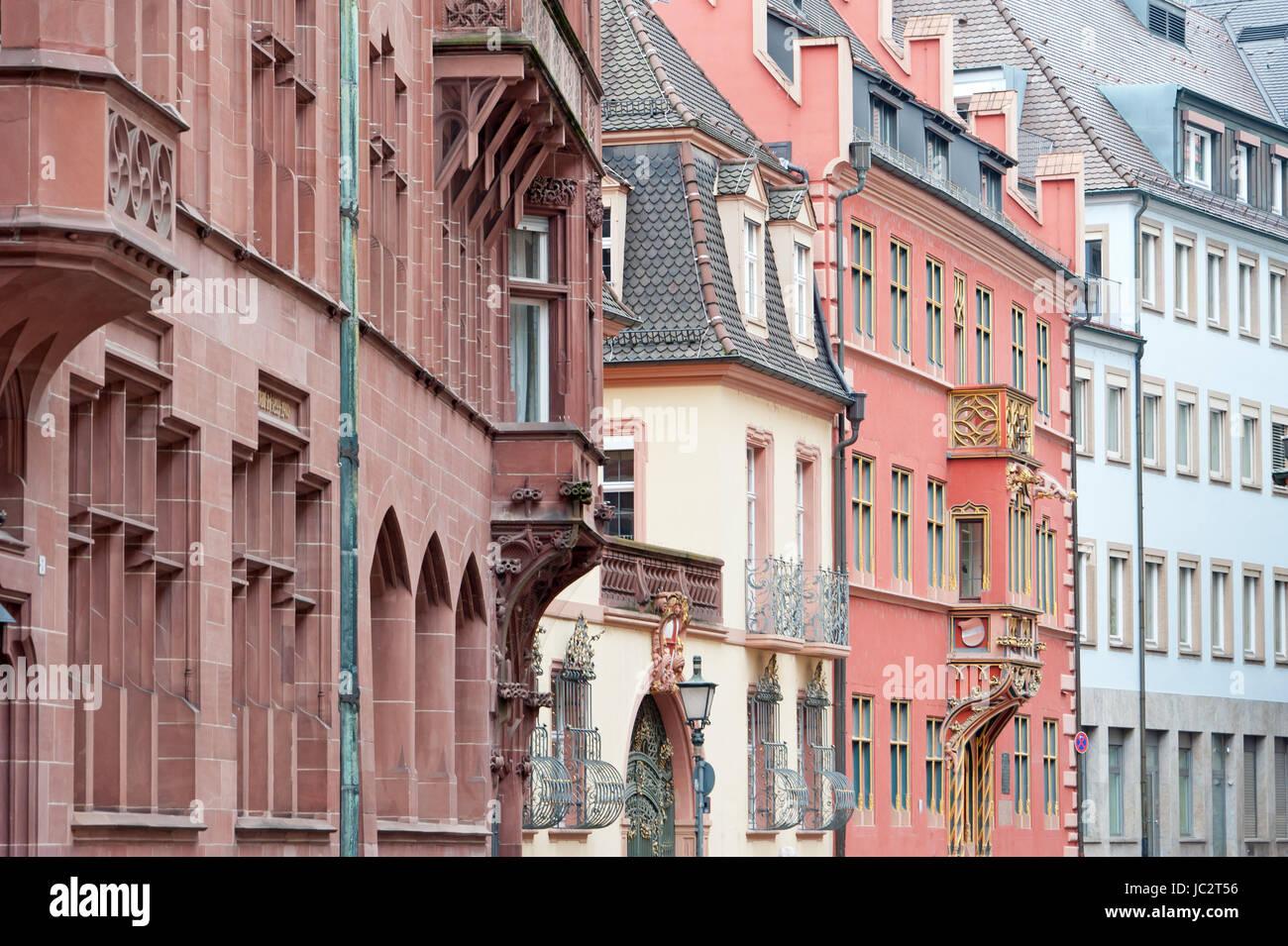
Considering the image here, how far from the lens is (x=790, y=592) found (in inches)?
1556

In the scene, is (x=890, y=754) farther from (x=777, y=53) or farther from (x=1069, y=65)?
(x=1069, y=65)

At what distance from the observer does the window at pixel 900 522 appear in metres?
44.9

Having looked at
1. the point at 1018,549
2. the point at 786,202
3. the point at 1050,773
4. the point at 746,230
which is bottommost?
the point at 1050,773

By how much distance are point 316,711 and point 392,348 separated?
11.3 feet

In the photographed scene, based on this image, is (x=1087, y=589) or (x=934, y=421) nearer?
(x=934, y=421)

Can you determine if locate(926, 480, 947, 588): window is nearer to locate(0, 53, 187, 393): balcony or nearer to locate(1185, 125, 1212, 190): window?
locate(1185, 125, 1212, 190): window

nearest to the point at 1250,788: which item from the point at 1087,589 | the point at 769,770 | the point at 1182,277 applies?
the point at 1087,589

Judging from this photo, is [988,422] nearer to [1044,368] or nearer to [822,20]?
[1044,368]

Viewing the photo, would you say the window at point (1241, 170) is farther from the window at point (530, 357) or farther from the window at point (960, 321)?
the window at point (530, 357)

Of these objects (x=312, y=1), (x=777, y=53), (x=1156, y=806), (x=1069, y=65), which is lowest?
(x=1156, y=806)

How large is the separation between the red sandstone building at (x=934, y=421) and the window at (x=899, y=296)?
0.06m

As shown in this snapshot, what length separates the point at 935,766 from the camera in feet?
152

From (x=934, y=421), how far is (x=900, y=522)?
268cm
